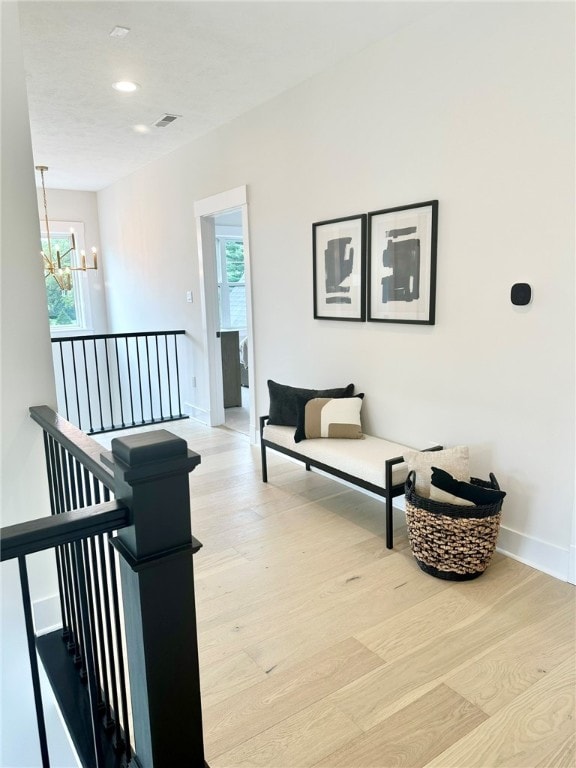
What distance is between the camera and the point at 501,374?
8.64 feet

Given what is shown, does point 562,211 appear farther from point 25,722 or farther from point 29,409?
point 25,722

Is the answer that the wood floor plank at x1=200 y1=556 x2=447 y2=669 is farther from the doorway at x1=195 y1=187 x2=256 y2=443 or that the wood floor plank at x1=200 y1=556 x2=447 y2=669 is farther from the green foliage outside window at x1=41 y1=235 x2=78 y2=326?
the green foliage outside window at x1=41 y1=235 x2=78 y2=326

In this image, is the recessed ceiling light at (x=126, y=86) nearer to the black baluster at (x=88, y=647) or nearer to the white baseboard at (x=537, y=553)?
the black baluster at (x=88, y=647)

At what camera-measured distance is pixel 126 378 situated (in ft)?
23.8

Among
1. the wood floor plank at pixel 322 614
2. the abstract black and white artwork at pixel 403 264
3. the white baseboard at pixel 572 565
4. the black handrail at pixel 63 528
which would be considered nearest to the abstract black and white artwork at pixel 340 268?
the abstract black and white artwork at pixel 403 264

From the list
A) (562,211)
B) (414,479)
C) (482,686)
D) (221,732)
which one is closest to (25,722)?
(221,732)

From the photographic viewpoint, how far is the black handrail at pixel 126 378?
6051 millimetres

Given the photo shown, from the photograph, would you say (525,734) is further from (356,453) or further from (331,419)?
(331,419)

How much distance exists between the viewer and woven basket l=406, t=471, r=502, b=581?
2361 millimetres

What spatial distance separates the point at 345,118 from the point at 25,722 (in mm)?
3686

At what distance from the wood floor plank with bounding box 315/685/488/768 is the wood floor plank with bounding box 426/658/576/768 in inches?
1.3

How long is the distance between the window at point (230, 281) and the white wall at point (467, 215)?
3358mm

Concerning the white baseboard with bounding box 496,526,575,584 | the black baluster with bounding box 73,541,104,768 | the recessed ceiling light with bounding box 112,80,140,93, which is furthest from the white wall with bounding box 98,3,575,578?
the black baluster with bounding box 73,541,104,768

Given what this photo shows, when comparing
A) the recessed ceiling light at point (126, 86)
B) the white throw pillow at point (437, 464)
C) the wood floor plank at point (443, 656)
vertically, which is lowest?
the wood floor plank at point (443, 656)
